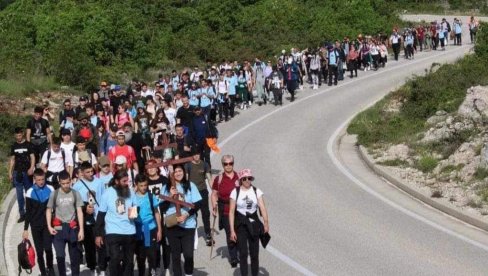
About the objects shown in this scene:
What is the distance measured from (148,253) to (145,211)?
2.13ft

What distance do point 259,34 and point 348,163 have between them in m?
27.6

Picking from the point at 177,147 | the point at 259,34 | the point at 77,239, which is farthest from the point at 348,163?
the point at 259,34

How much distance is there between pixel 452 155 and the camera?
18.7m

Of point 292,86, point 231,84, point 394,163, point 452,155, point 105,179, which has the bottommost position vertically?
point 394,163

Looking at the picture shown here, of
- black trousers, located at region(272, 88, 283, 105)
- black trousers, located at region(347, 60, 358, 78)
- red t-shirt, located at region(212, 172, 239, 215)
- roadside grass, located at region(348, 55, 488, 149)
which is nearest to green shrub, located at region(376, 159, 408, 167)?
roadside grass, located at region(348, 55, 488, 149)

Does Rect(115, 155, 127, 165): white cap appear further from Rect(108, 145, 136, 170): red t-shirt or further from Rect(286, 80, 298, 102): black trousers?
Rect(286, 80, 298, 102): black trousers

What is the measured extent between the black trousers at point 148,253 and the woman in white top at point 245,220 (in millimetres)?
A: 1002

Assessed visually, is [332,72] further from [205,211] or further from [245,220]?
[245,220]

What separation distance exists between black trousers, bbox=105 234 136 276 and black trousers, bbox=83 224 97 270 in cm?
126

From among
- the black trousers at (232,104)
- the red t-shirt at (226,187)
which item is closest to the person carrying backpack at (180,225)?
the red t-shirt at (226,187)

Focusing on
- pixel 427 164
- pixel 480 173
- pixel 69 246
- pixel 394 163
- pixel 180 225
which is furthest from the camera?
pixel 394 163

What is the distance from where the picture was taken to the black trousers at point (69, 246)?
11531 millimetres

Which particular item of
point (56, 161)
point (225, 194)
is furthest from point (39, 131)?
point (225, 194)

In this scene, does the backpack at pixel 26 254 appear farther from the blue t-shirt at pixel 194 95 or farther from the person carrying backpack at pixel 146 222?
the blue t-shirt at pixel 194 95
